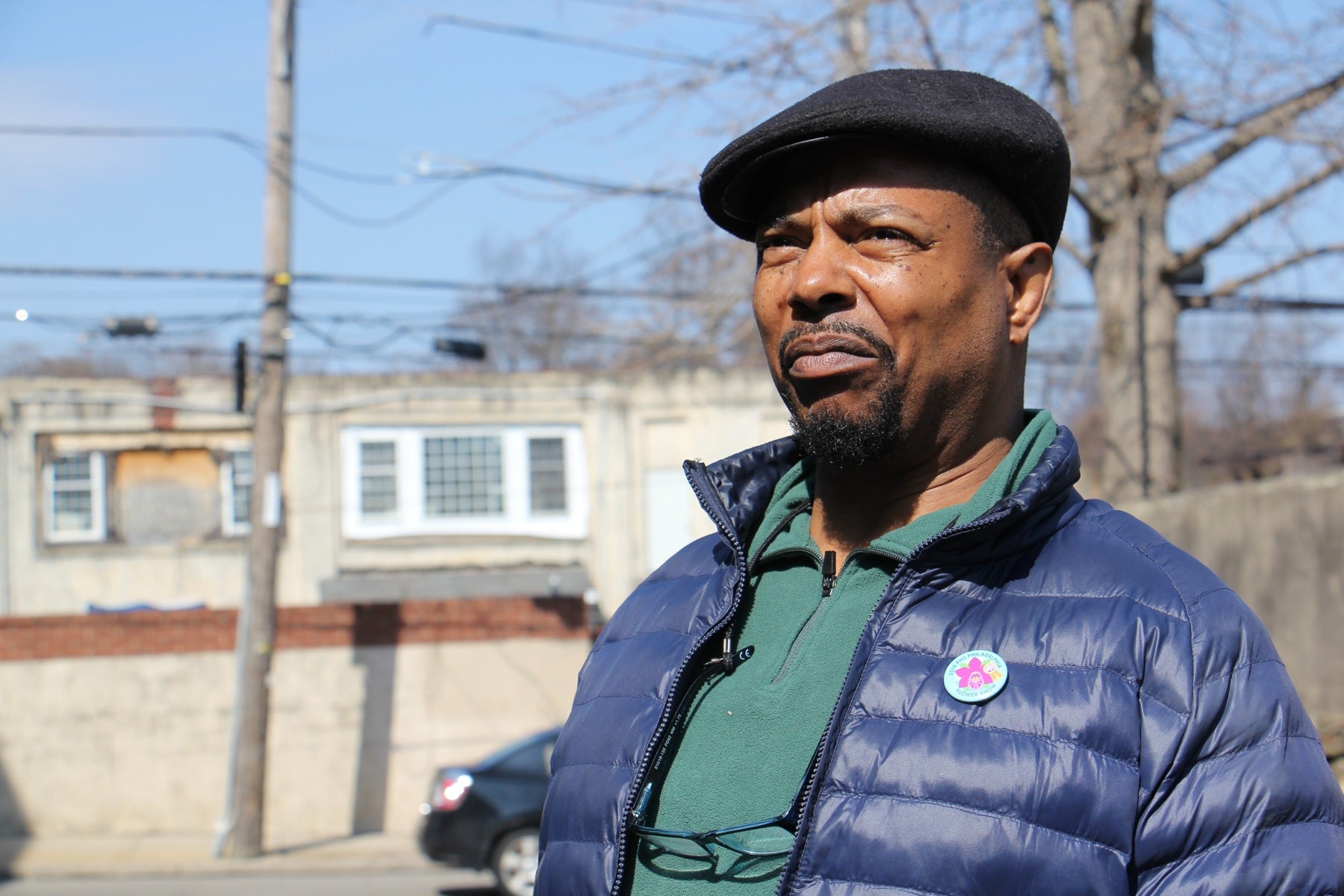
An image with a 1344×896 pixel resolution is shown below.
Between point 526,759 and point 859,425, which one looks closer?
point 859,425

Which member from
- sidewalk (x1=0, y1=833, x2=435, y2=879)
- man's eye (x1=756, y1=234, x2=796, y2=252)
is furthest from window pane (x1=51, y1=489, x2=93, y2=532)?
man's eye (x1=756, y1=234, x2=796, y2=252)

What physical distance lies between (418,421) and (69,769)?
958 cm

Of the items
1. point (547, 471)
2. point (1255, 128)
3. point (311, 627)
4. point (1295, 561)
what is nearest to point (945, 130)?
point (1295, 561)

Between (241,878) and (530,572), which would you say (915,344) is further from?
(530,572)

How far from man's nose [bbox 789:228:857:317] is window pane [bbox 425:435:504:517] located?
2289cm

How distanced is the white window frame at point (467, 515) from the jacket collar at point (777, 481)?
22.2 m

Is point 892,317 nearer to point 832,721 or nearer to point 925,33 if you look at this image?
point 832,721

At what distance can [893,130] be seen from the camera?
1.75 meters

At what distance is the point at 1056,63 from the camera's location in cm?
899

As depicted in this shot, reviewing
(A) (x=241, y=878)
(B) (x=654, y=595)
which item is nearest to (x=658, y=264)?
(A) (x=241, y=878)

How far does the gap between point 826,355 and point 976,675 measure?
0.49 meters

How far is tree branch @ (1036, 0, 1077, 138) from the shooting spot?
8961 millimetres

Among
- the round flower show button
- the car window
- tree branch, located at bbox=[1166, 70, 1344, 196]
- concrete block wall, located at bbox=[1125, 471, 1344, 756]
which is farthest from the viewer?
the car window

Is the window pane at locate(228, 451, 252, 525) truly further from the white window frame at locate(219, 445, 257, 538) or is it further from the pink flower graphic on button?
the pink flower graphic on button
